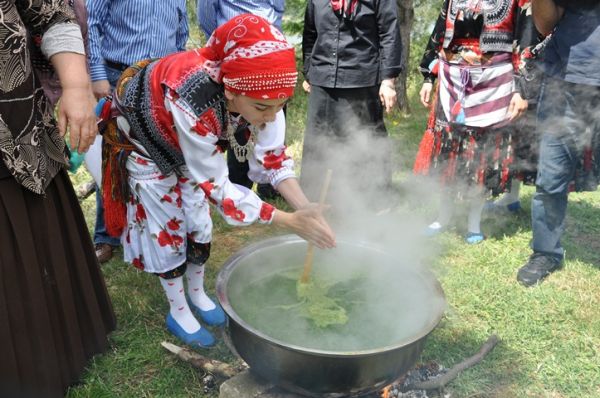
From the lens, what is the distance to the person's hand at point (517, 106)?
3.70 m

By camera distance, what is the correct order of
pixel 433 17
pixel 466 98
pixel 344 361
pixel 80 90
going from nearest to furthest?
pixel 344 361 → pixel 80 90 → pixel 466 98 → pixel 433 17

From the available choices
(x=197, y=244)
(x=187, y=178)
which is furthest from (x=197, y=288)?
(x=187, y=178)

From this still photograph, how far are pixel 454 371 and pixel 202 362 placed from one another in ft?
4.48

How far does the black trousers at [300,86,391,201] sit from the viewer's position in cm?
446

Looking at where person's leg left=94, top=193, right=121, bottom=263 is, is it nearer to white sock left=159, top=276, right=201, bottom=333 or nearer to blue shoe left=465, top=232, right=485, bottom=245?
white sock left=159, top=276, right=201, bottom=333

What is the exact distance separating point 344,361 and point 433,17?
1002cm

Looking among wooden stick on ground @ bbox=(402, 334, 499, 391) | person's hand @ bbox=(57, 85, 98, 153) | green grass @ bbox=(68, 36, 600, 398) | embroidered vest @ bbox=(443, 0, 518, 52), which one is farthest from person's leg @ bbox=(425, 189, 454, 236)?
person's hand @ bbox=(57, 85, 98, 153)

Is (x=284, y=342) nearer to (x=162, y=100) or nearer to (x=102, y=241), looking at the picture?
(x=162, y=100)

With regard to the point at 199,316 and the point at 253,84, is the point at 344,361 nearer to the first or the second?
the point at 253,84

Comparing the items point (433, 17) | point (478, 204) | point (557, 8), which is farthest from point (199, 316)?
point (433, 17)

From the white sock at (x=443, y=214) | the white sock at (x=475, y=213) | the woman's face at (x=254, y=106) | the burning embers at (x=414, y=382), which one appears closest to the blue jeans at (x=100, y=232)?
the woman's face at (x=254, y=106)

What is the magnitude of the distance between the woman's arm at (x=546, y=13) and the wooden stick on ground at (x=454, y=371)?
203 cm

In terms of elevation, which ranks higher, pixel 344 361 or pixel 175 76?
pixel 175 76

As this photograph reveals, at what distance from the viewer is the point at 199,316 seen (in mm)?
3213
